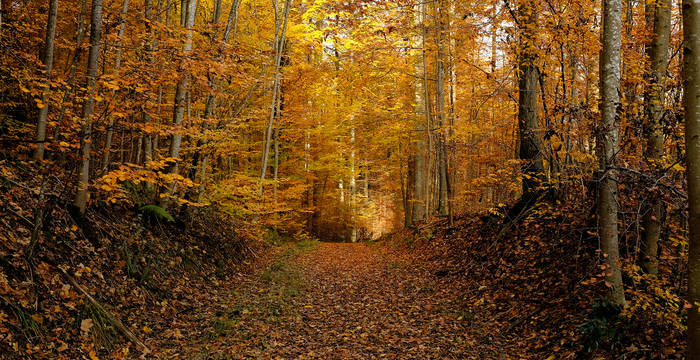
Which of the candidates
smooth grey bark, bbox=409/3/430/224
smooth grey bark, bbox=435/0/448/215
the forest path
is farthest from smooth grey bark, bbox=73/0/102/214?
smooth grey bark, bbox=409/3/430/224

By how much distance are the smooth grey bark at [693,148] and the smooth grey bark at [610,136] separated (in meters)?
1.94

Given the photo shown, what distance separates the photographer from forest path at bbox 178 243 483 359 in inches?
237

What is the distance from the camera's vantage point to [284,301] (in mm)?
8430

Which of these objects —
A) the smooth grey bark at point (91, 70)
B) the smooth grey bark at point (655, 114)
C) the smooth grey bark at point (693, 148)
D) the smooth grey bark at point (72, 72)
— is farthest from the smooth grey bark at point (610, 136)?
the smooth grey bark at point (91, 70)

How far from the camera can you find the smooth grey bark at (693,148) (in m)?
3.20

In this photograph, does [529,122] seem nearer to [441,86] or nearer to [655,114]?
[655,114]

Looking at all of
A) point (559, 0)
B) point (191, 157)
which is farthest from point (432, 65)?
point (191, 157)

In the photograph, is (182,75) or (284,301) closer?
(182,75)

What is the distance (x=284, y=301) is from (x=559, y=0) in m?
8.38

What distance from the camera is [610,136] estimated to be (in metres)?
5.24

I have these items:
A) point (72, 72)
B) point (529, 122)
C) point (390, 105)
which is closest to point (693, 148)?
point (529, 122)

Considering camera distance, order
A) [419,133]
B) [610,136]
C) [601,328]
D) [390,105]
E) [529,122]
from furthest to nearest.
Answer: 1. [390,105]
2. [419,133]
3. [529,122]
4. [610,136]
5. [601,328]

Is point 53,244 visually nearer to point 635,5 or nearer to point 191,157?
point 191,157

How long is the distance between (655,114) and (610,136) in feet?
2.93
